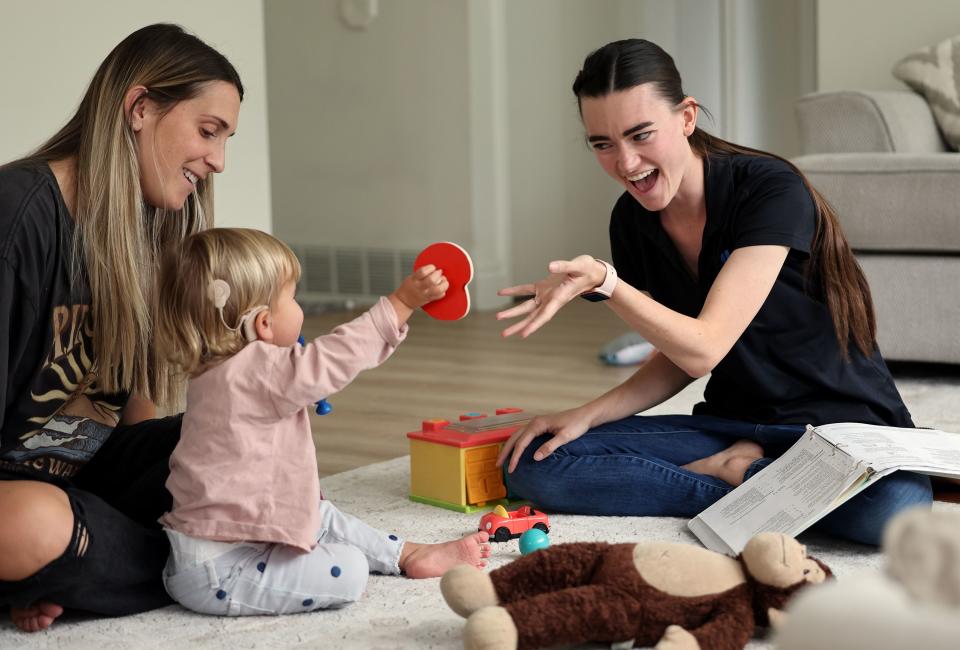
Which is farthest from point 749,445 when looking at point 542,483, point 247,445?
point 247,445

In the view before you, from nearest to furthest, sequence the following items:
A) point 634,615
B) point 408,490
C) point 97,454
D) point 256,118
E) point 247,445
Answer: point 634,615, point 247,445, point 97,454, point 408,490, point 256,118

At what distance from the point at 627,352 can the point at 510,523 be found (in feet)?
5.00

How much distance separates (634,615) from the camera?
1170 millimetres

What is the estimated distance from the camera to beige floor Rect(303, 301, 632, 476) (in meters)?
2.37

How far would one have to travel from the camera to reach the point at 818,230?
164cm

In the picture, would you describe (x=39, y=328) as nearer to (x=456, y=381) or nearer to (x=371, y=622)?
(x=371, y=622)

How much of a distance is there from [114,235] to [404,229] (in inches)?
125

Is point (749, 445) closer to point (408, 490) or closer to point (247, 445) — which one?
point (408, 490)

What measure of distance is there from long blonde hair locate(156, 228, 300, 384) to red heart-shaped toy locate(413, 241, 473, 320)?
0.17 metres

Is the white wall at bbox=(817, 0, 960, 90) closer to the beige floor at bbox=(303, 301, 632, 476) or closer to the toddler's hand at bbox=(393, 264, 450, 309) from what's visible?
the beige floor at bbox=(303, 301, 632, 476)

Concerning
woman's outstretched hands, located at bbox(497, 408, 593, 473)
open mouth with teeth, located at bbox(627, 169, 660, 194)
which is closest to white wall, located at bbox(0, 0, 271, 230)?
woman's outstretched hands, located at bbox(497, 408, 593, 473)

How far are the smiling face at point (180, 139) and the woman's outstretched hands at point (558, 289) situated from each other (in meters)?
0.40

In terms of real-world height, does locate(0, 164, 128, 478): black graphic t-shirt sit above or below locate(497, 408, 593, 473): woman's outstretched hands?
above

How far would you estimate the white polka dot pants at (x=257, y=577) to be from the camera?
1311mm
